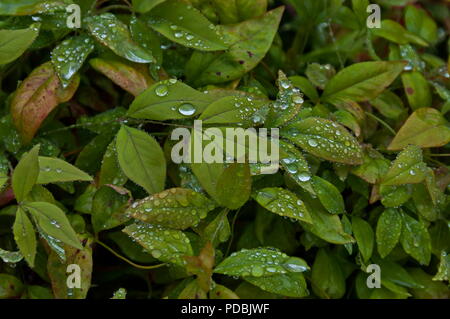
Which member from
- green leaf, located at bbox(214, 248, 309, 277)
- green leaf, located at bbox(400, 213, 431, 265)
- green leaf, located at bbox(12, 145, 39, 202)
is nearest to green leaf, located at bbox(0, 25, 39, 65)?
green leaf, located at bbox(12, 145, 39, 202)

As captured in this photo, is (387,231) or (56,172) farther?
(387,231)

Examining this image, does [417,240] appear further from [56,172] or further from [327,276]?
[56,172]

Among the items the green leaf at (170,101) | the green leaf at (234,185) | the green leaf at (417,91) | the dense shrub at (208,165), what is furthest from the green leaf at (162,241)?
the green leaf at (417,91)

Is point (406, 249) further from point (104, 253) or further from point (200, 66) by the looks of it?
point (104, 253)


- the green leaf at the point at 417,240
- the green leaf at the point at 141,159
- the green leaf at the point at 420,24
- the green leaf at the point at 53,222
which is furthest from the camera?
the green leaf at the point at 420,24

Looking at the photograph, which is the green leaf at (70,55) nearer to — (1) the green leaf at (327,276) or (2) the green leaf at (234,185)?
(2) the green leaf at (234,185)

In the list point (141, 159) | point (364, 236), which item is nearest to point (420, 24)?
point (364, 236)
